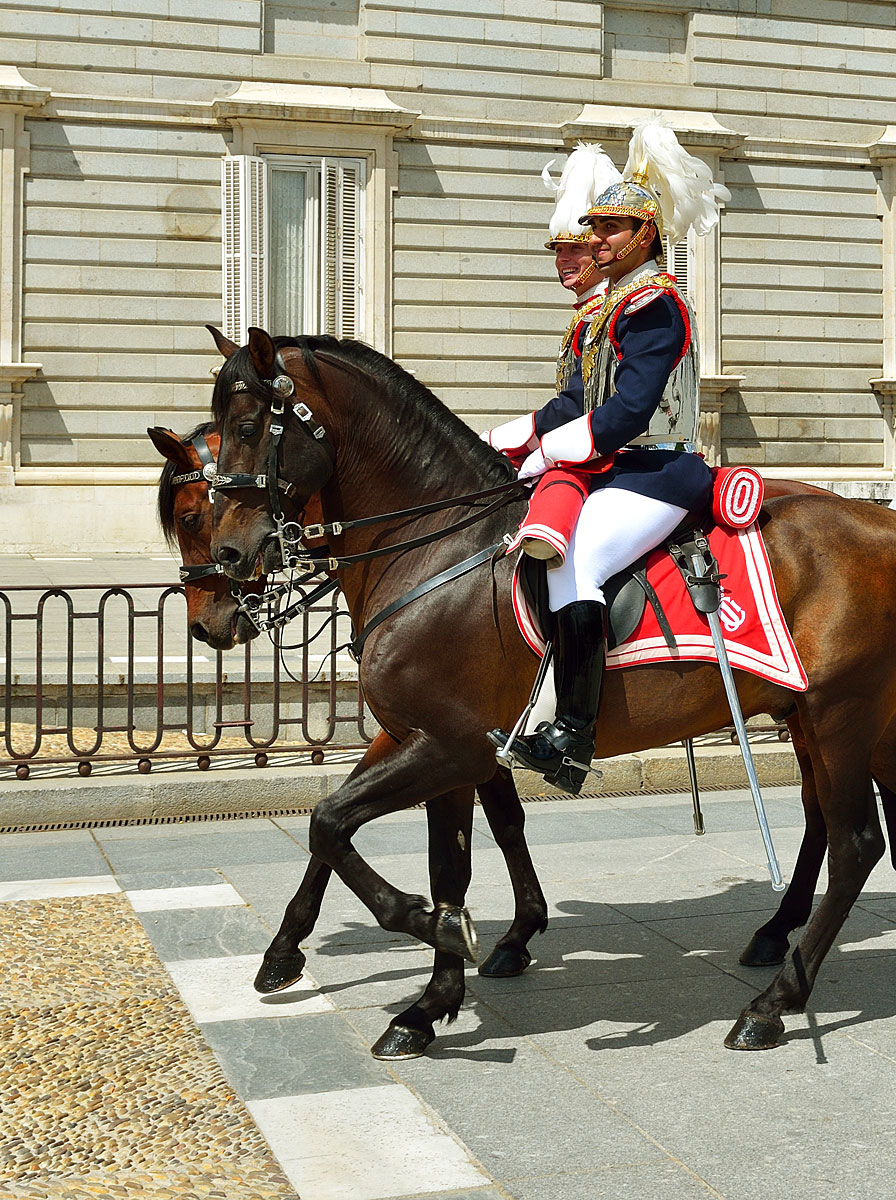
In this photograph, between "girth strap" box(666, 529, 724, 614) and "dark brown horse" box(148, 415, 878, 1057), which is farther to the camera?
"dark brown horse" box(148, 415, 878, 1057)

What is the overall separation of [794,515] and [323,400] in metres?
1.77

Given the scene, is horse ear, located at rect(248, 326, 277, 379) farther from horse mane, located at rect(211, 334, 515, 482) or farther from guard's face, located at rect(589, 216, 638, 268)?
guard's face, located at rect(589, 216, 638, 268)

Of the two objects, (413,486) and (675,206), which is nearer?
(413,486)

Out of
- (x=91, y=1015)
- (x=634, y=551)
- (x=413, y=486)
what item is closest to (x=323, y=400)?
(x=413, y=486)

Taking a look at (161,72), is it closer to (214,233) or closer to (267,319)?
(214,233)

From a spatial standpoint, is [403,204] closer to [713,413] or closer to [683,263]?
[683,263]

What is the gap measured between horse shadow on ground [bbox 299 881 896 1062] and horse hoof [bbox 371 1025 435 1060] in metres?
0.07

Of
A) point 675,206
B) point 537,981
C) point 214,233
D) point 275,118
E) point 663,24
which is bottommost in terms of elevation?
point 537,981

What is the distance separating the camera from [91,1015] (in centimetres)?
498

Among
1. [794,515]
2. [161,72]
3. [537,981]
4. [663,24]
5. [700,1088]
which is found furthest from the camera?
[663,24]

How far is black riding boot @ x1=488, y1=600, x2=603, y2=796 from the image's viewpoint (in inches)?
183

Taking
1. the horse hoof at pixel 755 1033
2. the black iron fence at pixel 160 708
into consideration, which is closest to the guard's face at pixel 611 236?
the horse hoof at pixel 755 1033

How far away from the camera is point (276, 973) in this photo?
529 centimetres

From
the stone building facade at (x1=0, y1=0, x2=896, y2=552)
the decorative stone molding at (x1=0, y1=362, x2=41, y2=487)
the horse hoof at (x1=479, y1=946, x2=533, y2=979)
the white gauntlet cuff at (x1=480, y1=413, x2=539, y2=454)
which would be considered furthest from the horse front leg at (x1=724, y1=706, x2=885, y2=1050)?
the decorative stone molding at (x1=0, y1=362, x2=41, y2=487)
